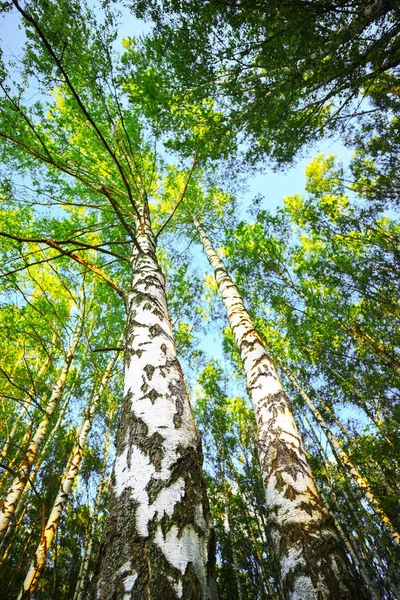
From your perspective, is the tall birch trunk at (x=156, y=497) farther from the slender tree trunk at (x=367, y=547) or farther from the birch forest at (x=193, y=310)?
the slender tree trunk at (x=367, y=547)

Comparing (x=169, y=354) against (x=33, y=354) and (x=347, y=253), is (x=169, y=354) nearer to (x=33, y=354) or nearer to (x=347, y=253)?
(x=33, y=354)

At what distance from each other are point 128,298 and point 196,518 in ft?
4.02

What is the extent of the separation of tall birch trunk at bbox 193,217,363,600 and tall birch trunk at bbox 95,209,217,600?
3.87 feet

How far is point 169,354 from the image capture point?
142cm

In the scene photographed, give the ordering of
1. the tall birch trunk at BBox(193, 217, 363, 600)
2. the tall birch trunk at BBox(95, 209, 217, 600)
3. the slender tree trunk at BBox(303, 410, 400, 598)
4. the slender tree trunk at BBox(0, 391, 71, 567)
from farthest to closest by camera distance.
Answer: the slender tree trunk at BBox(303, 410, 400, 598) < the slender tree trunk at BBox(0, 391, 71, 567) < the tall birch trunk at BBox(193, 217, 363, 600) < the tall birch trunk at BBox(95, 209, 217, 600)

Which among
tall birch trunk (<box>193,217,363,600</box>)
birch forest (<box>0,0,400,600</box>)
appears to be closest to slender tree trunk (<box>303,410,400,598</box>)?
birch forest (<box>0,0,400,600</box>)

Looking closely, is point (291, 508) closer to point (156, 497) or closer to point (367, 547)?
point (156, 497)

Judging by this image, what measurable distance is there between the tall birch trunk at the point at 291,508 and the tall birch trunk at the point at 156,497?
118 cm

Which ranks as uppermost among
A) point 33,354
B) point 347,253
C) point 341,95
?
point 347,253

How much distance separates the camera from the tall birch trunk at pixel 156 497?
73 cm

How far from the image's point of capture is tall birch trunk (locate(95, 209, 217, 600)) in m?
0.73

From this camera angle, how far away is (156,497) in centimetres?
88

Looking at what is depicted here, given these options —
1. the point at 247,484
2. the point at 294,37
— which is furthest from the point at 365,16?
the point at 247,484

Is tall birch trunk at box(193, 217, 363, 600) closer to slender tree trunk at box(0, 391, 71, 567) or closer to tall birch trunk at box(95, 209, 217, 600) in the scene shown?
tall birch trunk at box(95, 209, 217, 600)
